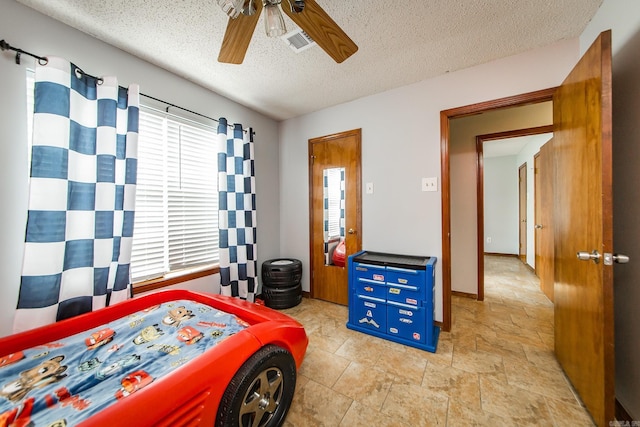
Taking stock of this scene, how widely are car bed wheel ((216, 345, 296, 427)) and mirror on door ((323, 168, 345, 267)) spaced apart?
66.3 inches

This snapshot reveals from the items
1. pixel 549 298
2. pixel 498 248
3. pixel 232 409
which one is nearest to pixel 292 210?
pixel 232 409

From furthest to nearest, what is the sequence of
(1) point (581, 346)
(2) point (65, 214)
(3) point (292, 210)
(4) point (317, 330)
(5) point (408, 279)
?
(3) point (292, 210), (4) point (317, 330), (5) point (408, 279), (2) point (65, 214), (1) point (581, 346)

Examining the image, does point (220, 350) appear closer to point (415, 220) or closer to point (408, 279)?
point (408, 279)

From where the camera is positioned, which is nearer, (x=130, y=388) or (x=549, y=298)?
(x=130, y=388)

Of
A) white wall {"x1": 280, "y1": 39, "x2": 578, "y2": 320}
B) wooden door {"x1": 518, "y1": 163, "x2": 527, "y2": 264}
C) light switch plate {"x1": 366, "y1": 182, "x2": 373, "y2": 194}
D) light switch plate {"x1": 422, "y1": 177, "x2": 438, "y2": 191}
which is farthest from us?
wooden door {"x1": 518, "y1": 163, "x2": 527, "y2": 264}

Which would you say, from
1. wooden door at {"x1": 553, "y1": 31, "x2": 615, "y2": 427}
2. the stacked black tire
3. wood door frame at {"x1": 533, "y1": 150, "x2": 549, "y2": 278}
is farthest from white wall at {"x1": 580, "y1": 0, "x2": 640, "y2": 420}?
wood door frame at {"x1": 533, "y1": 150, "x2": 549, "y2": 278}

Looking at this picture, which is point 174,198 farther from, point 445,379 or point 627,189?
point 627,189

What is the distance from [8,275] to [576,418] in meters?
3.42

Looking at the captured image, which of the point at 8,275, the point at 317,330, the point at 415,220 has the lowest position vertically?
the point at 317,330

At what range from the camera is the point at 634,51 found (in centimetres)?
118

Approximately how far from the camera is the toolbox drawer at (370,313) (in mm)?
2117

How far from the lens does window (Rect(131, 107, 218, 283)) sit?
197cm

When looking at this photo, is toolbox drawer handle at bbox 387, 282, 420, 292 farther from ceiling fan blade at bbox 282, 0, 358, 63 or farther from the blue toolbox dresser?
ceiling fan blade at bbox 282, 0, 358, 63

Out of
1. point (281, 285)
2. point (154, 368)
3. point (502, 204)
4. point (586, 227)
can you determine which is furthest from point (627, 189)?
point (502, 204)
